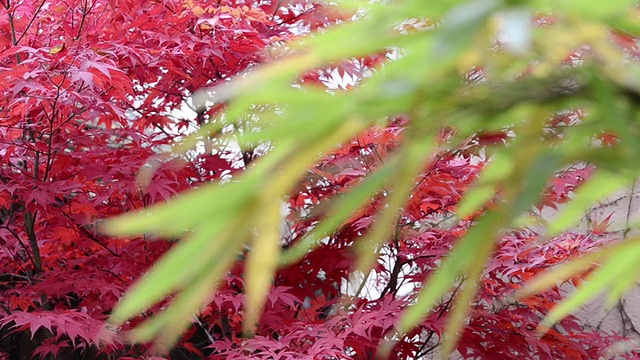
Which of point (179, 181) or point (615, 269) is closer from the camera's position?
point (615, 269)

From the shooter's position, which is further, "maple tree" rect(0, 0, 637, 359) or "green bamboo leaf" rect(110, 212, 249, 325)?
"maple tree" rect(0, 0, 637, 359)

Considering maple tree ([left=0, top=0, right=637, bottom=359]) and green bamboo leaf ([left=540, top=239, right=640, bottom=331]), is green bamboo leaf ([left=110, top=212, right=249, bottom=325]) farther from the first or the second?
maple tree ([left=0, top=0, right=637, bottom=359])

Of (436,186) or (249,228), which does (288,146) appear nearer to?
(249,228)

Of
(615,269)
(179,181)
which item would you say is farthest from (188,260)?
(179,181)

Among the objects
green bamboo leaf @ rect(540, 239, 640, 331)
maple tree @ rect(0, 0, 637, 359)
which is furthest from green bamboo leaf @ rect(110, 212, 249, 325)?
maple tree @ rect(0, 0, 637, 359)

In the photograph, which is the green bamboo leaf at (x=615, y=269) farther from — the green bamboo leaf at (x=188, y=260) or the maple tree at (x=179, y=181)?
the maple tree at (x=179, y=181)

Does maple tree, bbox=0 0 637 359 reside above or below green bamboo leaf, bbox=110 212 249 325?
below

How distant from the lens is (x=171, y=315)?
0.33 m

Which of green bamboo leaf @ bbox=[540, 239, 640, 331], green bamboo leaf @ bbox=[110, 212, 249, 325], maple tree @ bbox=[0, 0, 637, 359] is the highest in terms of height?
green bamboo leaf @ bbox=[110, 212, 249, 325]

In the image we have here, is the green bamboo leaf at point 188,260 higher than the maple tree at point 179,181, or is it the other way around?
the green bamboo leaf at point 188,260

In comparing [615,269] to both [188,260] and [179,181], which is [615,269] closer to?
[188,260]

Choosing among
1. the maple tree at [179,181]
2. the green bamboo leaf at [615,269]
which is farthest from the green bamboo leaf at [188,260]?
the maple tree at [179,181]

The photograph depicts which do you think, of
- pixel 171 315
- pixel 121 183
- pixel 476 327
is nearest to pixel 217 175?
pixel 121 183

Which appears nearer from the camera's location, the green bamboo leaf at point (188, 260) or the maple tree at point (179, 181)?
the green bamboo leaf at point (188, 260)
